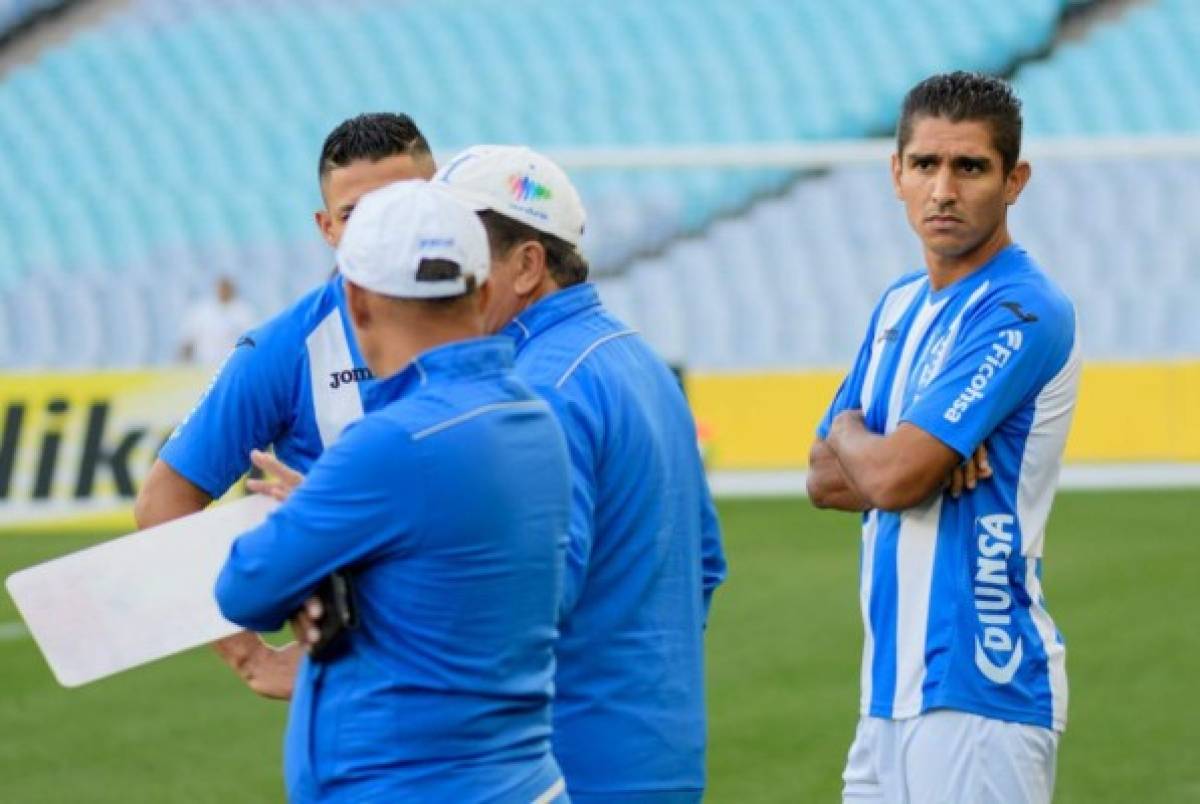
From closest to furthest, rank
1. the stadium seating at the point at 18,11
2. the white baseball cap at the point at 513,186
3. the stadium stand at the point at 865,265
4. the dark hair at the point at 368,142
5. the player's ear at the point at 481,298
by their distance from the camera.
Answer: the player's ear at the point at 481,298
the white baseball cap at the point at 513,186
the dark hair at the point at 368,142
the stadium stand at the point at 865,265
the stadium seating at the point at 18,11

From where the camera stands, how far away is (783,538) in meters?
14.2

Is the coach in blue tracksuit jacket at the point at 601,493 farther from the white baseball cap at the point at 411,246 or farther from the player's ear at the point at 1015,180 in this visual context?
the player's ear at the point at 1015,180

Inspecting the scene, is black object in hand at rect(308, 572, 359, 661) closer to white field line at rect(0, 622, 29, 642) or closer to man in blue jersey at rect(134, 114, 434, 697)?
man in blue jersey at rect(134, 114, 434, 697)

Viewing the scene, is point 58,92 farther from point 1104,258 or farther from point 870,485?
point 870,485

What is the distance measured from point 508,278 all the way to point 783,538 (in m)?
10.7

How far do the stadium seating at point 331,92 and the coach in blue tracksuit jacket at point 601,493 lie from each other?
15946 millimetres

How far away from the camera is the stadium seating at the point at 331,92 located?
20406mm

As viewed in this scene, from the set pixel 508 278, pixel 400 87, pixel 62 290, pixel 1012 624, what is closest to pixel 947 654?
pixel 1012 624

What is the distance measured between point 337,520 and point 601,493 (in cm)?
72

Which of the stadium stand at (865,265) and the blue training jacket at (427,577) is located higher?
the blue training jacket at (427,577)

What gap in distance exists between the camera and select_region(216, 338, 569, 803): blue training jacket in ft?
9.97

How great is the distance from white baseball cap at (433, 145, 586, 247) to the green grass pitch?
417 cm

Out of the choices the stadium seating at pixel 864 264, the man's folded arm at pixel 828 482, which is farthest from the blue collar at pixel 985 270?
the stadium seating at pixel 864 264

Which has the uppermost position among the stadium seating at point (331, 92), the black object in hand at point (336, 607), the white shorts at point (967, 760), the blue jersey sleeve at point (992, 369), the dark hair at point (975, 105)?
the dark hair at point (975, 105)
